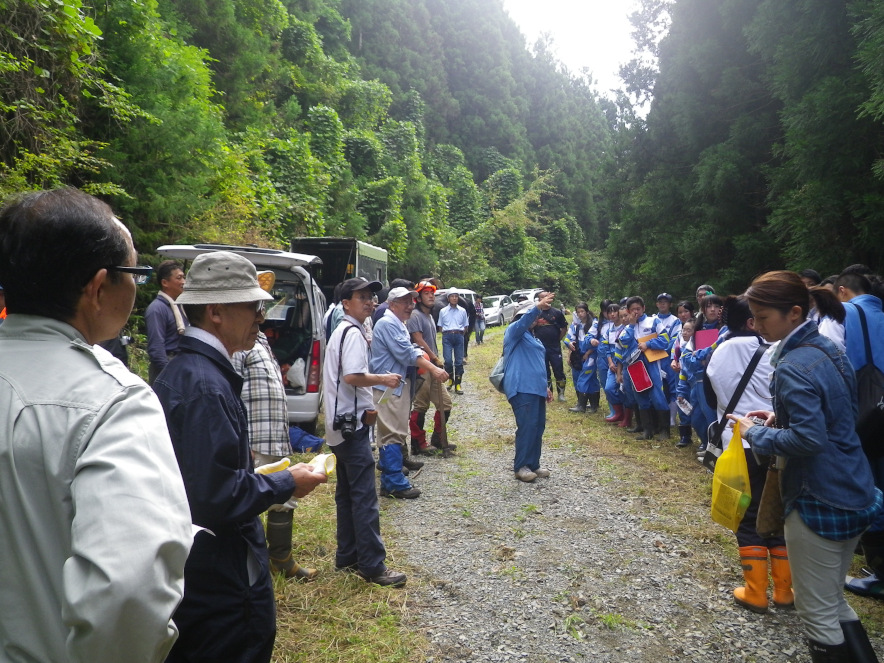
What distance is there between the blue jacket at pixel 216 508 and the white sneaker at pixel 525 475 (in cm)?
473

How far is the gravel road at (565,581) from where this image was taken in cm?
337

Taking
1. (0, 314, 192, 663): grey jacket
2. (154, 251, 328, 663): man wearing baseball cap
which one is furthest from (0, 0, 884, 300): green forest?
(0, 314, 192, 663): grey jacket

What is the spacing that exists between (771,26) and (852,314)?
6855 millimetres

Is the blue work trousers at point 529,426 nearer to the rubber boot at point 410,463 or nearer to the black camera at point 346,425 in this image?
the rubber boot at point 410,463

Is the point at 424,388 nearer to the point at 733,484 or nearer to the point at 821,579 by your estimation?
the point at 733,484

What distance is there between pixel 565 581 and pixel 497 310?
25.0 meters

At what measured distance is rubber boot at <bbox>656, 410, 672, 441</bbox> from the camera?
8.42 m

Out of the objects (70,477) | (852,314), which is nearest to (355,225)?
(852,314)

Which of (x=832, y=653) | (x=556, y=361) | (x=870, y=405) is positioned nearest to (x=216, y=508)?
(x=832, y=653)

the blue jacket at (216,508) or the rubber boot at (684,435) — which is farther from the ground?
the blue jacket at (216,508)

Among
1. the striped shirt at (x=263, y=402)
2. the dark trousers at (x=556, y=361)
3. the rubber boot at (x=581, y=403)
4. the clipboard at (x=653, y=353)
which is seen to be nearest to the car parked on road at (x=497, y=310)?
the dark trousers at (x=556, y=361)

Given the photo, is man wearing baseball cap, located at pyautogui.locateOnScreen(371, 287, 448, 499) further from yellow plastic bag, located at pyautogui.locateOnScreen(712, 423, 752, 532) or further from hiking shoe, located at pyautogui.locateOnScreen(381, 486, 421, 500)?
yellow plastic bag, located at pyautogui.locateOnScreen(712, 423, 752, 532)

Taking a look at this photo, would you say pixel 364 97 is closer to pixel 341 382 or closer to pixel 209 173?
pixel 209 173

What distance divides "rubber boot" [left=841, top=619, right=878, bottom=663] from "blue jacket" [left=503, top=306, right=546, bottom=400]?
3723 mm
